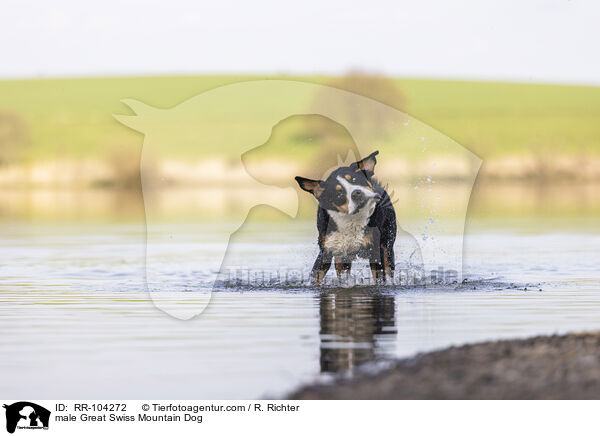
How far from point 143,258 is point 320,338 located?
10.4 metres

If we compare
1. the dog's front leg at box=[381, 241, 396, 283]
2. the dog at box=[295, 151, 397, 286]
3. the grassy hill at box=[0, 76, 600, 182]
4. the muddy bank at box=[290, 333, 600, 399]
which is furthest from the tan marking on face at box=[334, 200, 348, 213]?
the grassy hill at box=[0, 76, 600, 182]

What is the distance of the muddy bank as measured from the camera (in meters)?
7.68

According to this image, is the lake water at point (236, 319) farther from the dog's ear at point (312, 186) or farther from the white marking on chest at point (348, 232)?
the dog's ear at point (312, 186)

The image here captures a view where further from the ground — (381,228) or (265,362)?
(381,228)

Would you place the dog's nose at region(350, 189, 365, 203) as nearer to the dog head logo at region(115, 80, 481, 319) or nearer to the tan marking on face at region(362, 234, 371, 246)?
the dog head logo at region(115, 80, 481, 319)

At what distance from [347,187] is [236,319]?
3069mm

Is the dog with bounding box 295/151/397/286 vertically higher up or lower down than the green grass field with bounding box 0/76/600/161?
lower down

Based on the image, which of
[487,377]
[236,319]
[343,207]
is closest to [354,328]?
[236,319]

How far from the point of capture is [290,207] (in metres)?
14.2

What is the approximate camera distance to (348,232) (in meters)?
14.5

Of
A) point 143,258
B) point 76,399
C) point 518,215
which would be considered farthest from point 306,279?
point 518,215

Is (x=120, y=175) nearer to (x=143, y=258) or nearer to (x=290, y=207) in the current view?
(x=143, y=258)
